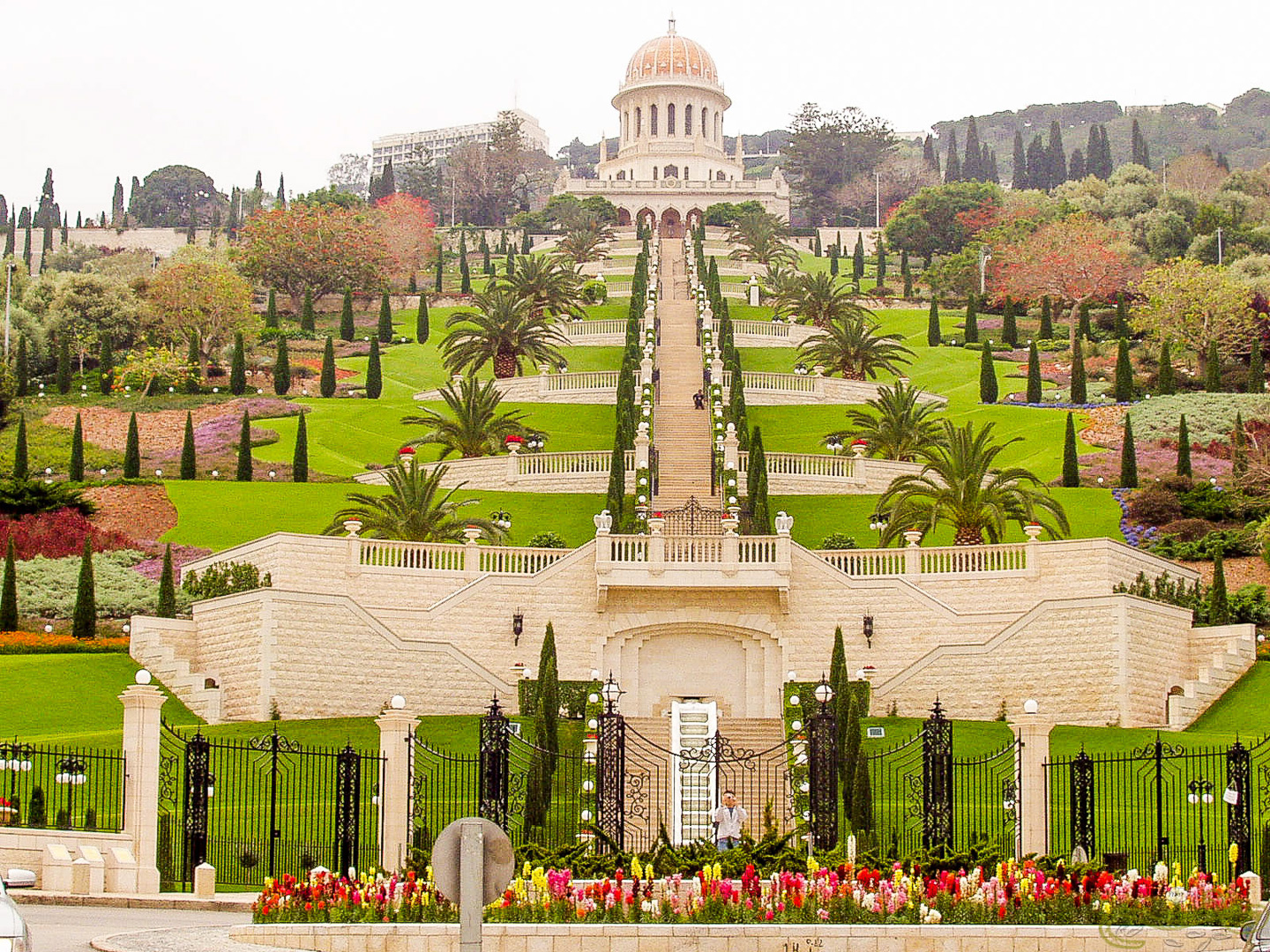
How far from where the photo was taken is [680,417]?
188ft

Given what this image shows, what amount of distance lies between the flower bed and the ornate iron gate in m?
2.45

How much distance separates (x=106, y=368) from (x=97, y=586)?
1155 inches

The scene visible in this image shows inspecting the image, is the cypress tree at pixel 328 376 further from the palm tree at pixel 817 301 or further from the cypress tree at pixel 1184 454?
the cypress tree at pixel 1184 454

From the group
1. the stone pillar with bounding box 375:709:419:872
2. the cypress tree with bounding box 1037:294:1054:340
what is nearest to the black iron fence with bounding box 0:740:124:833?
the stone pillar with bounding box 375:709:419:872

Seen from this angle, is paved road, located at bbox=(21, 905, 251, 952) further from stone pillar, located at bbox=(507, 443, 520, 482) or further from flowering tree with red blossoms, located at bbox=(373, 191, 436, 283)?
flowering tree with red blossoms, located at bbox=(373, 191, 436, 283)

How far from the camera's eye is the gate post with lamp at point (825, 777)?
79.9 feet

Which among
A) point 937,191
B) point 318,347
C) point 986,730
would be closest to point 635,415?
point 986,730

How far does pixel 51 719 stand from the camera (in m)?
35.6

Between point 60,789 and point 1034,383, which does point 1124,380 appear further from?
point 60,789

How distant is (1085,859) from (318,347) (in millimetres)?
61081

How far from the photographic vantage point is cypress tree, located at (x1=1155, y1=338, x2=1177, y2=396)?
6488 cm

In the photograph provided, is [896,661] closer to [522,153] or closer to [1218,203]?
[1218,203]

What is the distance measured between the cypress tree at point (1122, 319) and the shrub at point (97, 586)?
143 feet

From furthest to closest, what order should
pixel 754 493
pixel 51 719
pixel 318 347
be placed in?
pixel 318 347 < pixel 754 493 < pixel 51 719
